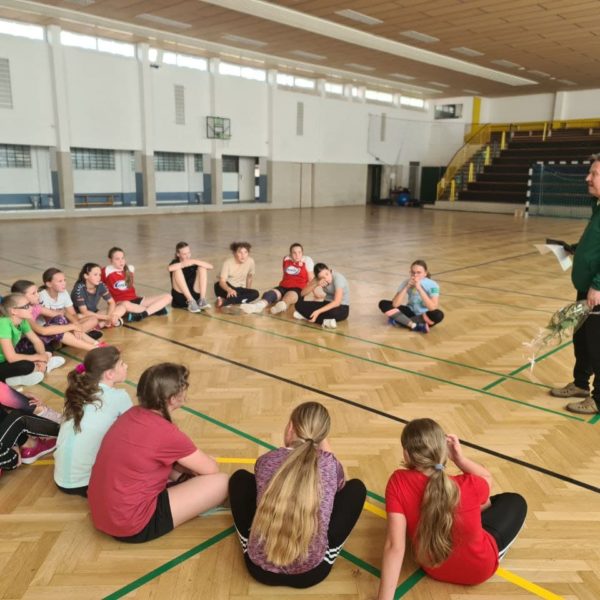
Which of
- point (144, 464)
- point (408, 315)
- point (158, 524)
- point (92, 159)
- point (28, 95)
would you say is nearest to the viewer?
point (144, 464)

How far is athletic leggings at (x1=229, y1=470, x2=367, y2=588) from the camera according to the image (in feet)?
8.27

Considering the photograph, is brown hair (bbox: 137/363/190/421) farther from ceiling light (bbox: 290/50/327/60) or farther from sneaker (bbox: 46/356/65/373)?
ceiling light (bbox: 290/50/327/60)

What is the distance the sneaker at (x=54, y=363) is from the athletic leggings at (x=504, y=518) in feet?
13.4

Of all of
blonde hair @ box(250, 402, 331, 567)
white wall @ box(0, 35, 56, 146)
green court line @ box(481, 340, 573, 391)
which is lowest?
green court line @ box(481, 340, 573, 391)

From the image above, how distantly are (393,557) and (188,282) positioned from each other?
589 cm

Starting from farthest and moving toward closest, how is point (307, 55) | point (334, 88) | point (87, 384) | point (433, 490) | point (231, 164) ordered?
point (334, 88) → point (231, 164) → point (307, 55) → point (87, 384) → point (433, 490)

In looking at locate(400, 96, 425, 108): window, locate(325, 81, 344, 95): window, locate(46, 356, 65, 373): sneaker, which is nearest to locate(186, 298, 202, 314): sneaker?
locate(46, 356, 65, 373): sneaker

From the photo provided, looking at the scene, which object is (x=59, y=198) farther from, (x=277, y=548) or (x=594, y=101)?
(x=594, y=101)

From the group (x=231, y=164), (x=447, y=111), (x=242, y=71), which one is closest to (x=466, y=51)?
(x=242, y=71)

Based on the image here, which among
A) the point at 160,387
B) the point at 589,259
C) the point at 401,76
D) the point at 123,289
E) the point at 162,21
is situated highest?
the point at 162,21

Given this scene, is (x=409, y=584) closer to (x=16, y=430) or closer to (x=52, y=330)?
(x=16, y=430)

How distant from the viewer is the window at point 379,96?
30.4 metres

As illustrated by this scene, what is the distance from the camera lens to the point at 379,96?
101ft

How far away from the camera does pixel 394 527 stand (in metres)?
2.36
